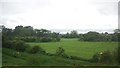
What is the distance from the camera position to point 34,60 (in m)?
4.56

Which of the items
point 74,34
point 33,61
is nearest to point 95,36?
point 74,34

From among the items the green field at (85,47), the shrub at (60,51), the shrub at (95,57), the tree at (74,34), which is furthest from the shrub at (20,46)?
the shrub at (95,57)

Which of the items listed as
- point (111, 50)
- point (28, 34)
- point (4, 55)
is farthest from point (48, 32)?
point (111, 50)

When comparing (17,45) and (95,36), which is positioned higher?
(95,36)

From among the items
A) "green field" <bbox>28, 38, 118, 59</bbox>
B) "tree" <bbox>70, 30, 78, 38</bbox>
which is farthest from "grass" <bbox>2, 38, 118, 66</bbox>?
"tree" <bbox>70, 30, 78, 38</bbox>

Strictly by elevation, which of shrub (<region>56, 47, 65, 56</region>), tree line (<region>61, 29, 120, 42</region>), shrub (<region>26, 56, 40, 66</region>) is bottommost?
shrub (<region>26, 56, 40, 66</region>)

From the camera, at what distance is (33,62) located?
4.52 m

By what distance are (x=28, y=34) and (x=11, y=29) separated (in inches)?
18.2

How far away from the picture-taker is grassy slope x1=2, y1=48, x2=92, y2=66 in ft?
14.6

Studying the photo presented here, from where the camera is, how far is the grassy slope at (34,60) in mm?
4453

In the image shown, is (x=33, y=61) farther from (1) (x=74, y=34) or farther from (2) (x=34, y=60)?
(1) (x=74, y=34)

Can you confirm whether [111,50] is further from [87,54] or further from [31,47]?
[31,47]

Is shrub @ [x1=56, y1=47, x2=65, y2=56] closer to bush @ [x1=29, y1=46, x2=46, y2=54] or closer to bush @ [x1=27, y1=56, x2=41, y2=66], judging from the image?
bush @ [x1=29, y1=46, x2=46, y2=54]

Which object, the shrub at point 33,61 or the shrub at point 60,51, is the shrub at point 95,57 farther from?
the shrub at point 33,61
